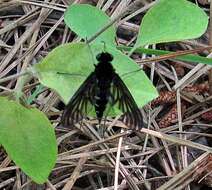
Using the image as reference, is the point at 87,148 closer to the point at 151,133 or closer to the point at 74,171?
the point at 74,171

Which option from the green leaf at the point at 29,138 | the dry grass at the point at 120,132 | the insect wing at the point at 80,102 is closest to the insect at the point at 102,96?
the insect wing at the point at 80,102

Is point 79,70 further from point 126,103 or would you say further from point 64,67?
point 126,103

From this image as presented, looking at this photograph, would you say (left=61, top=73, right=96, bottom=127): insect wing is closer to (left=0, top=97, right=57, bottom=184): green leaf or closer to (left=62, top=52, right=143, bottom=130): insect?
(left=62, top=52, right=143, bottom=130): insect

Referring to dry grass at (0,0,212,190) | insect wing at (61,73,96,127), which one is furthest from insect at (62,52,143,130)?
dry grass at (0,0,212,190)

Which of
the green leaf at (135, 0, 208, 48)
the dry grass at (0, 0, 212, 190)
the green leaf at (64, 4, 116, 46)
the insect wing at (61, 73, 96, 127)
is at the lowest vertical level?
the dry grass at (0, 0, 212, 190)

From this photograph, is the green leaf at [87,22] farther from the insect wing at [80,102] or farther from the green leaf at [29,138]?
the green leaf at [29,138]

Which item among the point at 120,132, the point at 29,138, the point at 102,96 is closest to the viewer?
the point at 29,138

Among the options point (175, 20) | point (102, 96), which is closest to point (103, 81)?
point (102, 96)
